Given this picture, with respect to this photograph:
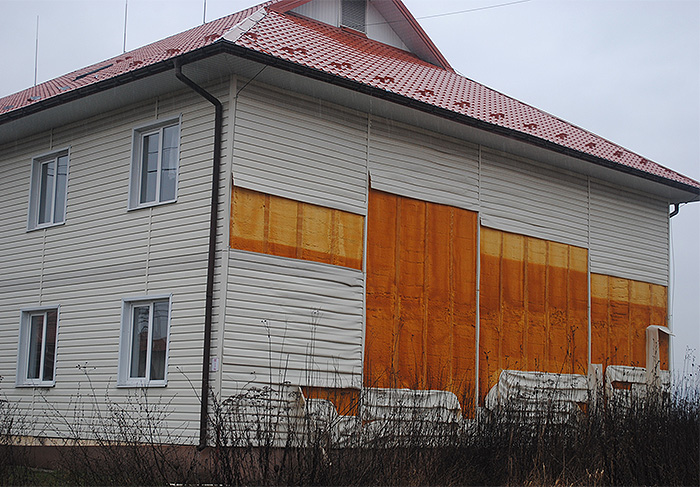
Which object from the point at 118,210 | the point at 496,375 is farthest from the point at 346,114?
the point at 496,375

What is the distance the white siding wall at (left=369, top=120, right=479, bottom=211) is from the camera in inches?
645

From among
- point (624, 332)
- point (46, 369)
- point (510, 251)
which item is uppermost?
point (510, 251)

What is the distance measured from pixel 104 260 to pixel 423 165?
6185mm

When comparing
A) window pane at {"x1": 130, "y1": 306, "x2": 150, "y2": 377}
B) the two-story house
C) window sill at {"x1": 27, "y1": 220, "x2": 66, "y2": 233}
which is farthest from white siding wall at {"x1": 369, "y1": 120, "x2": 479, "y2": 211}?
window sill at {"x1": 27, "y1": 220, "x2": 66, "y2": 233}

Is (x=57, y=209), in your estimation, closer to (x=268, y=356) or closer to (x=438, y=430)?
(x=268, y=356)

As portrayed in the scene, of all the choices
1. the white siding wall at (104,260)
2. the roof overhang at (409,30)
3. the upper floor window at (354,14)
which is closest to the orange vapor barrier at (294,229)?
the white siding wall at (104,260)

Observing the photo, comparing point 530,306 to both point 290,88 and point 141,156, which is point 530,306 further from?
point 141,156

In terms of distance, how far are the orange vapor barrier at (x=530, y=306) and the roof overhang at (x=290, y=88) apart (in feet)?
6.13

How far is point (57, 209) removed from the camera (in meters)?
17.5

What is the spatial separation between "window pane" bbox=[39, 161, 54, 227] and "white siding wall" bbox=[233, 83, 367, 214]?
18.4ft

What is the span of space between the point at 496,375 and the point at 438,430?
525 cm

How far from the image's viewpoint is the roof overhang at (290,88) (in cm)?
1405

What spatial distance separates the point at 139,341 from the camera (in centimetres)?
1518

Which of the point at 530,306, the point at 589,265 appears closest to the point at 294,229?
the point at 530,306
